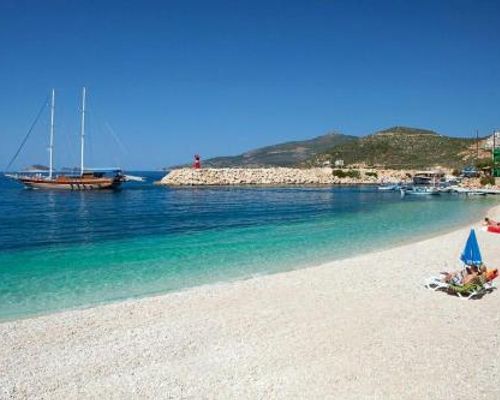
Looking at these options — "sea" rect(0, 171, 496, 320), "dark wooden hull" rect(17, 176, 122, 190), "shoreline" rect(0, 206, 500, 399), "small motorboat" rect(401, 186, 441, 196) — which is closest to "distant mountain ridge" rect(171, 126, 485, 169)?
"small motorboat" rect(401, 186, 441, 196)

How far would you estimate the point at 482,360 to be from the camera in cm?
815

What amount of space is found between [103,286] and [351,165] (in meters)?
129

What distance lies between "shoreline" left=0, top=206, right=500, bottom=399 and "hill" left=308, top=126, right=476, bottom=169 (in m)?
119

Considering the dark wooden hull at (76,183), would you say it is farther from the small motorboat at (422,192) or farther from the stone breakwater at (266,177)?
the small motorboat at (422,192)

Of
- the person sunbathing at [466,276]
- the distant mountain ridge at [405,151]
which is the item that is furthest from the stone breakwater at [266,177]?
the person sunbathing at [466,276]

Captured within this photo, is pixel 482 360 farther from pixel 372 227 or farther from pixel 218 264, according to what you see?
pixel 372 227

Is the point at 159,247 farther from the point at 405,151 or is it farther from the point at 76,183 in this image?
the point at 405,151

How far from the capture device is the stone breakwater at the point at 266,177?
105188 mm

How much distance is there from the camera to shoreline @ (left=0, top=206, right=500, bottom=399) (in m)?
7.20

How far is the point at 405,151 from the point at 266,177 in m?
56.6

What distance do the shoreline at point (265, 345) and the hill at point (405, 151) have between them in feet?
390

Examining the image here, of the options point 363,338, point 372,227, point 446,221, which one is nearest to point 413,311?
point 363,338

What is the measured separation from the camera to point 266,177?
10869 cm

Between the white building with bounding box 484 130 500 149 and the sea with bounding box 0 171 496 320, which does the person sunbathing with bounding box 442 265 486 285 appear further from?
the white building with bounding box 484 130 500 149
